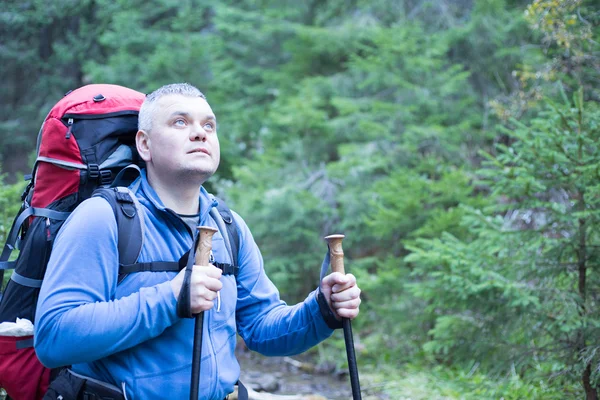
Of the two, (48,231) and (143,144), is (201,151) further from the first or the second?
(48,231)

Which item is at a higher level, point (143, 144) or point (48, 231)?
point (143, 144)

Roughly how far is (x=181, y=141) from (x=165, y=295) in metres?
0.68

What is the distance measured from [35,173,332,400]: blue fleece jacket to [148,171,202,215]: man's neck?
4 centimetres

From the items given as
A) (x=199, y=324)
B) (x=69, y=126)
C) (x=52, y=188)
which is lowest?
(x=199, y=324)

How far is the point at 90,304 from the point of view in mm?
1944

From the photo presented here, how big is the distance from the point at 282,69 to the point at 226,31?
2.20m

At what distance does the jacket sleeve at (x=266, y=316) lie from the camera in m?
2.52

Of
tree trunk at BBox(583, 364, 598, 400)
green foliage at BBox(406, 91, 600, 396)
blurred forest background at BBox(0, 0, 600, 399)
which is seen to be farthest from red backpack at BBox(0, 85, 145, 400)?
tree trunk at BBox(583, 364, 598, 400)

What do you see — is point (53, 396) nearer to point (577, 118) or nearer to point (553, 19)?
point (577, 118)

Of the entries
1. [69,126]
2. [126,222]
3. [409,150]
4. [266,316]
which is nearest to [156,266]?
[126,222]

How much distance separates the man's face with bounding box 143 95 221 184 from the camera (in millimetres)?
2340

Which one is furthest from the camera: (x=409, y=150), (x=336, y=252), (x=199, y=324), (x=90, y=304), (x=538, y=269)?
(x=409, y=150)

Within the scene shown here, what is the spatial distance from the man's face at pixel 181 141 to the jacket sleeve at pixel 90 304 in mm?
362

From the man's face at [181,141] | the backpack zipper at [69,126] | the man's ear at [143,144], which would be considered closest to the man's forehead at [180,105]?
the man's face at [181,141]
